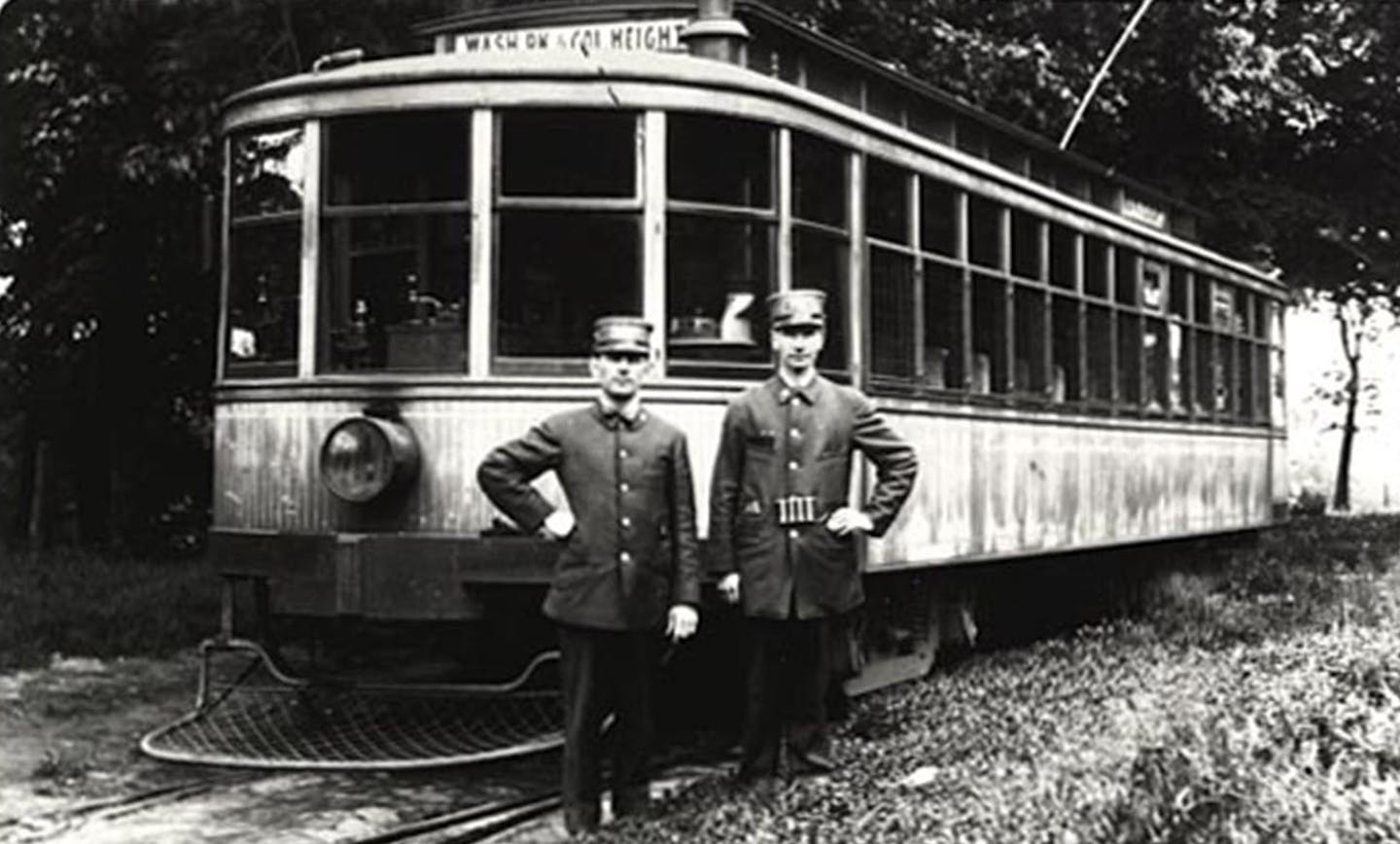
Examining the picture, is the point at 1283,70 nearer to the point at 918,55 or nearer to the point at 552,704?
the point at 918,55

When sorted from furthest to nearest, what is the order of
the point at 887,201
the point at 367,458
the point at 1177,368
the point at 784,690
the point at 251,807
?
the point at 1177,368 < the point at 887,201 < the point at 367,458 < the point at 251,807 < the point at 784,690

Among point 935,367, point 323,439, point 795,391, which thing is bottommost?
point 323,439

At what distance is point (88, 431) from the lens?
1797cm

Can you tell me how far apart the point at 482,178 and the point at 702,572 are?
1.85 m

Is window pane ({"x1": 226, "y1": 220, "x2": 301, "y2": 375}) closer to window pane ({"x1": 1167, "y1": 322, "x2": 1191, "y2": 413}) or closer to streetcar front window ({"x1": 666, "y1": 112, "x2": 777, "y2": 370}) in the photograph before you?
streetcar front window ({"x1": 666, "y1": 112, "x2": 777, "y2": 370})

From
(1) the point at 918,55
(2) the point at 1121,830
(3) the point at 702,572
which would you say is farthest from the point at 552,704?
(1) the point at 918,55

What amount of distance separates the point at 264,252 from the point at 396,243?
2.37 ft

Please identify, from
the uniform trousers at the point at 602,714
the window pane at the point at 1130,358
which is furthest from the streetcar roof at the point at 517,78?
the window pane at the point at 1130,358

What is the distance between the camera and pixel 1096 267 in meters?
12.4

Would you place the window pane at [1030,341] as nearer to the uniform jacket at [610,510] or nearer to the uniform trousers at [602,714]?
the uniform jacket at [610,510]

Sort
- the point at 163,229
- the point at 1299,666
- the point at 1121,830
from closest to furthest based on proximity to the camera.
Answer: the point at 1121,830
the point at 1299,666
the point at 163,229

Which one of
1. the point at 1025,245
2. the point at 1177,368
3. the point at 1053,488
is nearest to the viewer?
the point at 1025,245

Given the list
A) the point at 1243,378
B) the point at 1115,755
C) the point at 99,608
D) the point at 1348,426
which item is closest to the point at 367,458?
the point at 1115,755

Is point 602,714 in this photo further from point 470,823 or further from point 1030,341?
point 1030,341
